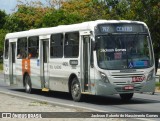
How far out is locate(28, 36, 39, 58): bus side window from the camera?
2402 centimetres

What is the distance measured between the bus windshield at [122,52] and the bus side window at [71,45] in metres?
1.47

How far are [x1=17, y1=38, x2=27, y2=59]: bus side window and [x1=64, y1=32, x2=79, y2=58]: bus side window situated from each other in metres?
4.97

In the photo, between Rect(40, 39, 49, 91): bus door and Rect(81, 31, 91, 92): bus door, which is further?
Rect(40, 39, 49, 91): bus door

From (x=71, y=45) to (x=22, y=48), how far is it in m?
5.91

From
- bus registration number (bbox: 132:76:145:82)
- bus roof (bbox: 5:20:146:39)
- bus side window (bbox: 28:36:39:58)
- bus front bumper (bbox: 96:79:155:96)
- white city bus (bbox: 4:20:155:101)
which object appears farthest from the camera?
bus side window (bbox: 28:36:39:58)

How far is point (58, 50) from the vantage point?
70.8 feet

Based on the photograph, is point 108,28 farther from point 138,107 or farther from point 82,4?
point 82,4

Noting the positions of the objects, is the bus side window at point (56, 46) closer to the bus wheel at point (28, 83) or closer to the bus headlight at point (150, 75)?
the bus wheel at point (28, 83)

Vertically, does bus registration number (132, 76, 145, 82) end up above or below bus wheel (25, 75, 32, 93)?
above

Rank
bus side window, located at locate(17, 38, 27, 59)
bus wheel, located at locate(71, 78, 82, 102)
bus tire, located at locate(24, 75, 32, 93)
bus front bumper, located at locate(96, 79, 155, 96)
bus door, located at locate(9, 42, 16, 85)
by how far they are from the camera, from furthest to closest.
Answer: bus door, located at locate(9, 42, 16, 85)
bus side window, located at locate(17, 38, 27, 59)
bus tire, located at locate(24, 75, 32, 93)
bus wheel, located at locate(71, 78, 82, 102)
bus front bumper, located at locate(96, 79, 155, 96)

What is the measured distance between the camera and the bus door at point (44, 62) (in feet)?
75.2

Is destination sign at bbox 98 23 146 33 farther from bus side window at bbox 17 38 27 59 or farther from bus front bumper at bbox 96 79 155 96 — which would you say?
bus side window at bbox 17 38 27 59

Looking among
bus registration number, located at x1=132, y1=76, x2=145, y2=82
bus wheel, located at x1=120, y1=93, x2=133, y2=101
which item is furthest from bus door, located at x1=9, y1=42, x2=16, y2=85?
bus registration number, located at x1=132, y1=76, x2=145, y2=82

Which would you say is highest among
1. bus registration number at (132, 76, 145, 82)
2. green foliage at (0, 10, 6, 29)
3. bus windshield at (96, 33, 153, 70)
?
green foliage at (0, 10, 6, 29)
